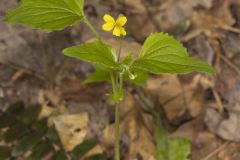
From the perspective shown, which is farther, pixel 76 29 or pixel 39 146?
pixel 76 29

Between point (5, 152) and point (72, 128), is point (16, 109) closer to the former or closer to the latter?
point (5, 152)

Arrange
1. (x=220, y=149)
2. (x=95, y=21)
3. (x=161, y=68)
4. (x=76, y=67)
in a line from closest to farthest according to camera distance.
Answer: (x=161, y=68) → (x=220, y=149) → (x=76, y=67) → (x=95, y=21)

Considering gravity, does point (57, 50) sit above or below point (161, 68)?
above

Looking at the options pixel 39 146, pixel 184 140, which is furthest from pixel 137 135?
pixel 39 146

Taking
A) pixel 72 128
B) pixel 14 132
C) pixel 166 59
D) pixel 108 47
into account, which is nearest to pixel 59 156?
pixel 14 132

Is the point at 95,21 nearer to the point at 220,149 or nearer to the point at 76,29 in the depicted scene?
the point at 76,29

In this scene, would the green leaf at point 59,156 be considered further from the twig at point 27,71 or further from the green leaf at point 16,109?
the twig at point 27,71

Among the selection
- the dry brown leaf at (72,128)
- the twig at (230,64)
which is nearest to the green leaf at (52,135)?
the dry brown leaf at (72,128)
